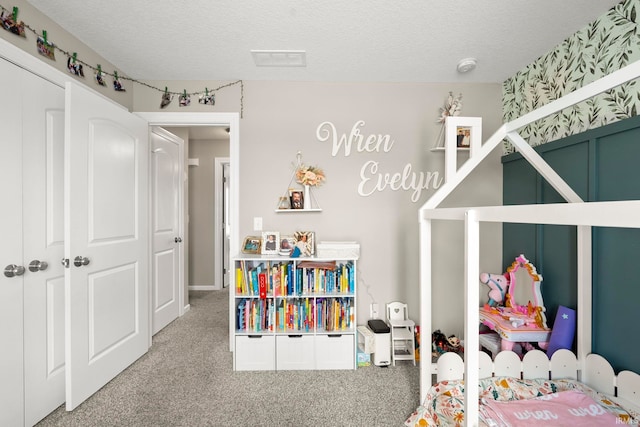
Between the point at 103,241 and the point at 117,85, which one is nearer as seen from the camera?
the point at 103,241

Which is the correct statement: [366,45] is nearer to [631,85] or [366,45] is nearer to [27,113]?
[631,85]

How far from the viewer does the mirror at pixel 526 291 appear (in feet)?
6.27

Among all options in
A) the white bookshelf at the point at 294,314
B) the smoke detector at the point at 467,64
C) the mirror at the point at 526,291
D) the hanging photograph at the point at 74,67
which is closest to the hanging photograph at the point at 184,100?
the hanging photograph at the point at 74,67

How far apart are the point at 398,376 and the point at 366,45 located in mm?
2459

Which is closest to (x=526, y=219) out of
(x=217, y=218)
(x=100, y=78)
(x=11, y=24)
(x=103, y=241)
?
(x=103, y=241)

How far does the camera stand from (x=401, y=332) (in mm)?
2367

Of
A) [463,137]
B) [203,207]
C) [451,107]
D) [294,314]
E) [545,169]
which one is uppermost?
[451,107]

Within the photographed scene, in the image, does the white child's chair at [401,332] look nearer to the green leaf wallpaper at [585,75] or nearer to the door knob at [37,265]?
the green leaf wallpaper at [585,75]

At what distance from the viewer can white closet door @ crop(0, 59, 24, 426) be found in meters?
1.45

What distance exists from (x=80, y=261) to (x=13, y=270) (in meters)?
0.29

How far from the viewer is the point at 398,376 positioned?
210cm

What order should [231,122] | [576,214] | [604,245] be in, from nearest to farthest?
[576,214], [604,245], [231,122]

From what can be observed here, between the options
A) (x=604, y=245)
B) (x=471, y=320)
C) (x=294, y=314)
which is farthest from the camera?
(x=294, y=314)

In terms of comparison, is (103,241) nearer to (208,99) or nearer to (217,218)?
(208,99)
